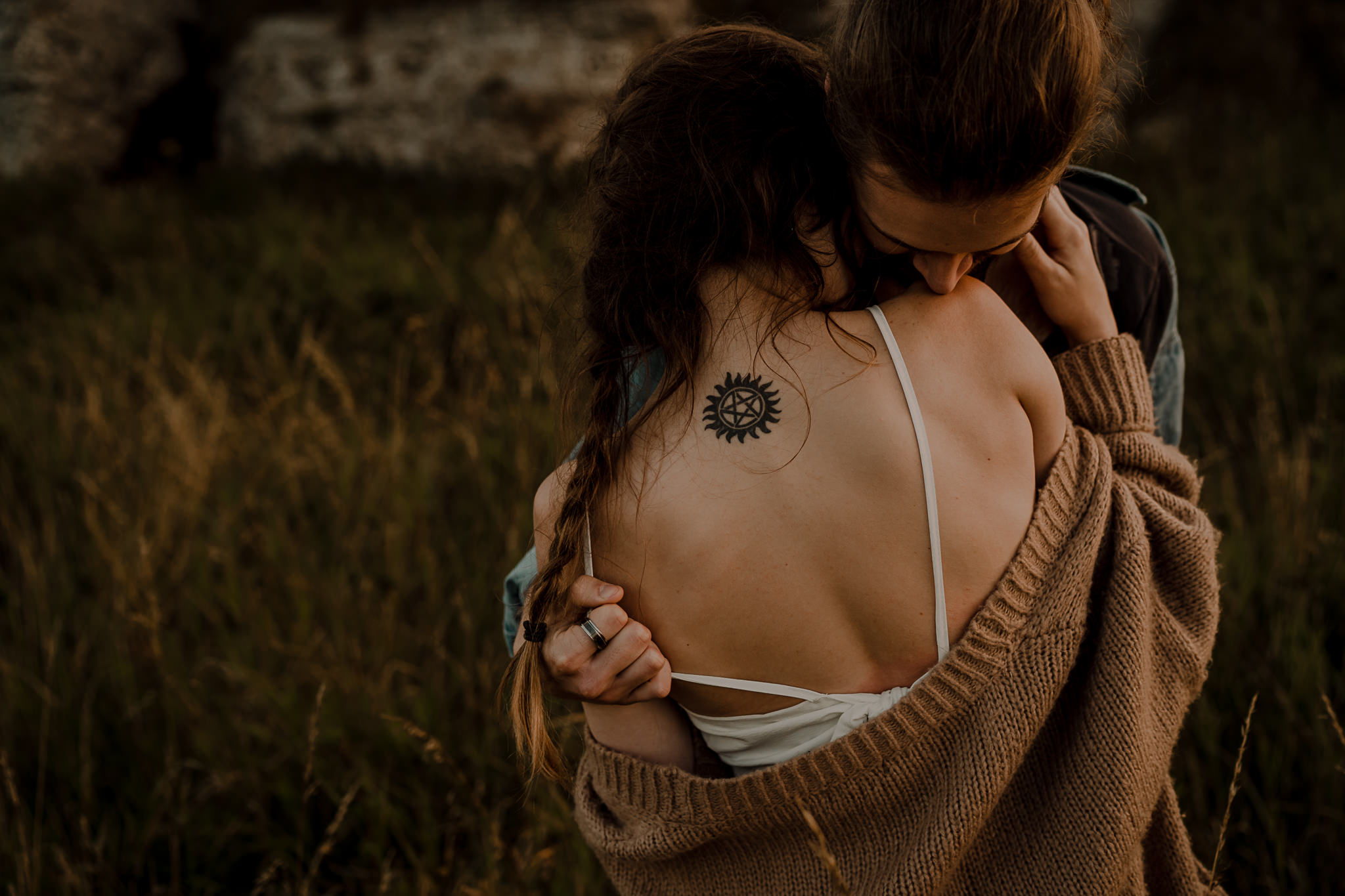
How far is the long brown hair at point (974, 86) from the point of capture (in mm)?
878

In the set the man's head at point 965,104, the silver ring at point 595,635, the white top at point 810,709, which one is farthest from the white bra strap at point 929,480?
the silver ring at point 595,635

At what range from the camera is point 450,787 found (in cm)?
229

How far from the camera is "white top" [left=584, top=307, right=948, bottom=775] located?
3.53 feet

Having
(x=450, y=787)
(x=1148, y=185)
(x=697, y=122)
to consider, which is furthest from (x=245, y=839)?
(x=1148, y=185)

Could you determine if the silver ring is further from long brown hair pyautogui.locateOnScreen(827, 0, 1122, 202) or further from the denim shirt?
long brown hair pyautogui.locateOnScreen(827, 0, 1122, 202)

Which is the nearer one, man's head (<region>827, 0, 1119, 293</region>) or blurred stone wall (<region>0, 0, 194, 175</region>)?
man's head (<region>827, 0, 1119, 293</region>)

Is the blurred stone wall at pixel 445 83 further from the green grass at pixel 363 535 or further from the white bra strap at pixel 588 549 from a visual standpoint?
the white bra strap at pixel 588 549

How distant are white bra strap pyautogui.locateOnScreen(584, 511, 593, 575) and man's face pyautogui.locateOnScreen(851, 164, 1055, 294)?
0.54m

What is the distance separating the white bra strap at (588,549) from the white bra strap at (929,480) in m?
0.46

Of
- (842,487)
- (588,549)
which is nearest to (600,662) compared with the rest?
(588,549)

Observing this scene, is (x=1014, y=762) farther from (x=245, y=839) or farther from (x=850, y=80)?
(x=245, y=839)

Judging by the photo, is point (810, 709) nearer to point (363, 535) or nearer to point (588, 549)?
point (588, 549)

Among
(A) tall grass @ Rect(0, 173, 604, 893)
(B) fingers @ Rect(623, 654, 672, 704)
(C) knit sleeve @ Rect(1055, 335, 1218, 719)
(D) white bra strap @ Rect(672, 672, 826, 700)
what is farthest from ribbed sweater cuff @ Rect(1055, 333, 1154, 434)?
(A) tall grass @ Rect(0, 173, 604, 893)

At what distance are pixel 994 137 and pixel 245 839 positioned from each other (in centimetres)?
237
